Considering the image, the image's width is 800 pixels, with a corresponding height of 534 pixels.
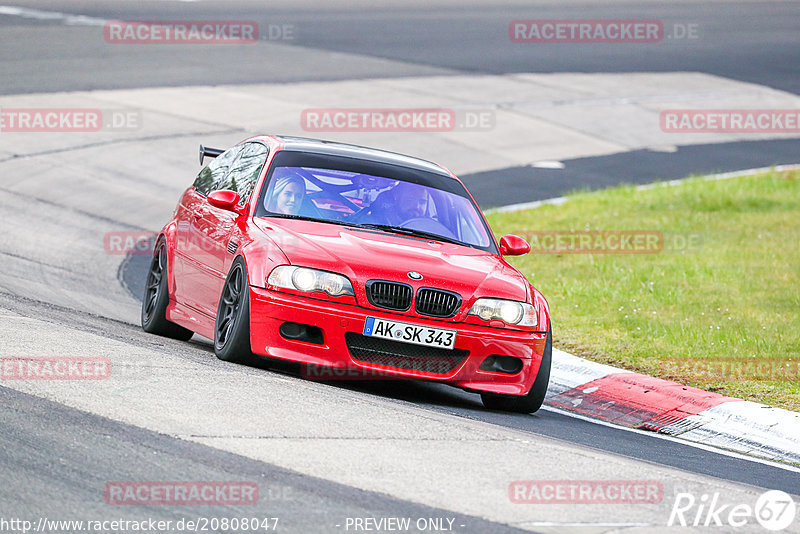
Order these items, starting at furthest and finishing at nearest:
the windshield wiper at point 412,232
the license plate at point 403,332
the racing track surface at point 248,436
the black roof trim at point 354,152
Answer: the black roof trim at point 354,152 < the windshield wiper at point 412,232 < the license plate at point 403,332 < the racing track surface at point 248,436

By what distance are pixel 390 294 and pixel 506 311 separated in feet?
2.57

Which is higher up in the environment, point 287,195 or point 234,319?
point 287,195

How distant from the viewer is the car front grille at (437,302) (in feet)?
26.3

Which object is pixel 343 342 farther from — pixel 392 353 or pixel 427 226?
pixel 427 226

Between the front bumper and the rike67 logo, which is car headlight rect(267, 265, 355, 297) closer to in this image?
the front bumper

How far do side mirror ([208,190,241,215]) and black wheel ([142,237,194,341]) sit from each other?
3.54ft

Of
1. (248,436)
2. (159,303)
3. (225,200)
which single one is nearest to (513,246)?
(225,200)

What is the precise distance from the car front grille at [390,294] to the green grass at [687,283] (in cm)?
289

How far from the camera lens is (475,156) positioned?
2170 centimetres

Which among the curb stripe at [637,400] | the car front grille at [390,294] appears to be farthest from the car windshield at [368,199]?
the curb stripe at [637,400]

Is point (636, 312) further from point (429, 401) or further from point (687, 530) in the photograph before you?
point (687, 530)

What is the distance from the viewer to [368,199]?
9.15 m

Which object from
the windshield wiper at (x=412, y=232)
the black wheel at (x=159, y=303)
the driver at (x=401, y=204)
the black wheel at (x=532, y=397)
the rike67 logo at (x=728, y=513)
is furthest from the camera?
the black wheel at (x=159, y=303)

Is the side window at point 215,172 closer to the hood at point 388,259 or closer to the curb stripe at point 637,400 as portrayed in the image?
the hood at point 388,259
